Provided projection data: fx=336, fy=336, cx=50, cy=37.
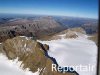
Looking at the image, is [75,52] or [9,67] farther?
[75,52]

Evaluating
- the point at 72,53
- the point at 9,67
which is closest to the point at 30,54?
the point at 9,67

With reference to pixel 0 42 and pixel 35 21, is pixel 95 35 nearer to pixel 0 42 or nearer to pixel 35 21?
pixel 35 21

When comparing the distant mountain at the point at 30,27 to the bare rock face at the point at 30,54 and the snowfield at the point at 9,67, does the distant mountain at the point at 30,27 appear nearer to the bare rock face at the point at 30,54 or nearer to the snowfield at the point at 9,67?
the bare rock face at the point at 30,54

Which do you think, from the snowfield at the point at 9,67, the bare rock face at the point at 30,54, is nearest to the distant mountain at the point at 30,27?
the bare rock face at the point at 30,54

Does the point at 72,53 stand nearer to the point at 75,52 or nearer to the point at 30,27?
the point at 75,52

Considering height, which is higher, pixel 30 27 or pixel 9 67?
pixel 30 27

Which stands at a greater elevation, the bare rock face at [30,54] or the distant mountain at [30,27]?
the distant mountain at [30,27]


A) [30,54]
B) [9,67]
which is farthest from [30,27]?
[9,67]
